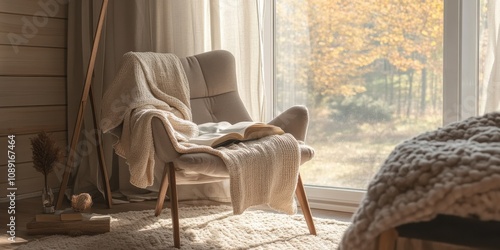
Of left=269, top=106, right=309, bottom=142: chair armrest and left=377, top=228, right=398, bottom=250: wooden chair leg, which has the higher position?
left=269, top=106, right=309, bottom=142: chair armrest

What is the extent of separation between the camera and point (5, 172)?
3691mm

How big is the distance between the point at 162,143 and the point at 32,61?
163cm

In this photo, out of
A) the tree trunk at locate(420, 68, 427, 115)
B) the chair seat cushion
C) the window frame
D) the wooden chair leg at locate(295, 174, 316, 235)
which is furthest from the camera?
the tree trunk at locate(420, 68, 427, 115)

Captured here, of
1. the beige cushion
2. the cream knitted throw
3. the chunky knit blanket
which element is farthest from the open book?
the chunky knit blanket

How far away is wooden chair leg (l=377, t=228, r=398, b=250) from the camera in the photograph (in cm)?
134

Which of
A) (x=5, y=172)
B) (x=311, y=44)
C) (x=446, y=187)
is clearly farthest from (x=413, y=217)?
(x=5, y=172)

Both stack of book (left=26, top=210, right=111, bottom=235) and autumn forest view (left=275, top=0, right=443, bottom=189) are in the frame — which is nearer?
stack of book (left=26, top=210, right=111, bottom=235)

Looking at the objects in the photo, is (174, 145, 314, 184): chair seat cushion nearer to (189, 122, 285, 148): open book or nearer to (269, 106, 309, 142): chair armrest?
(189, 122, 285, 148): open book

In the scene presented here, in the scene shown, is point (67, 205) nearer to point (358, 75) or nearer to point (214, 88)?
point (214, 88)

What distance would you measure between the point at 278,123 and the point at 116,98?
0.76 meters

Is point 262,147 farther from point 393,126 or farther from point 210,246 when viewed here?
point 393,126

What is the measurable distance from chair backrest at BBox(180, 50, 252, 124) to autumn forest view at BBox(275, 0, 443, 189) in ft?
1.61

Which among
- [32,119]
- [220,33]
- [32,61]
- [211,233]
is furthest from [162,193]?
[32,61]

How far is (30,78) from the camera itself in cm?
386
